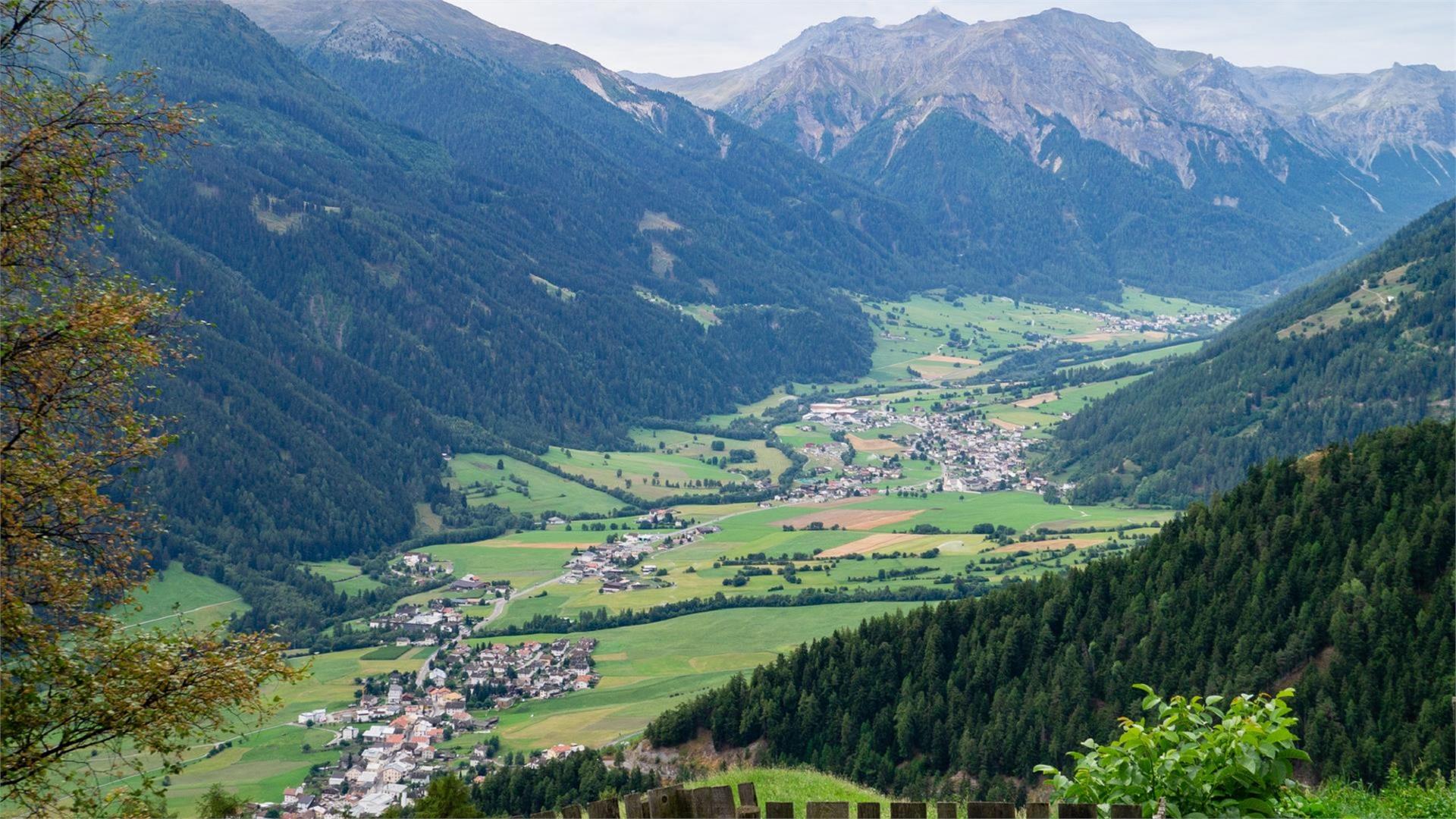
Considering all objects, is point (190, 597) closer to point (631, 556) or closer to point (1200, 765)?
point (631, 556)

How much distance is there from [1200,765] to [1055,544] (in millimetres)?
138689

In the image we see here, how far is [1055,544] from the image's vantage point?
149 metres

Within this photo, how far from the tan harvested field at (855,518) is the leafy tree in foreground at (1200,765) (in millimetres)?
152822

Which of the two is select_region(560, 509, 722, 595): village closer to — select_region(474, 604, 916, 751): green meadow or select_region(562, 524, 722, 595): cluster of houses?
select_region(562, 524, 722, 595): cluster of houses

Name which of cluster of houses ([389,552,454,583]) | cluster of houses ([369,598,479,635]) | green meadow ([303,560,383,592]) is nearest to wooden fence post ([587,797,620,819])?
cluster of houses ([369,598,479,635])

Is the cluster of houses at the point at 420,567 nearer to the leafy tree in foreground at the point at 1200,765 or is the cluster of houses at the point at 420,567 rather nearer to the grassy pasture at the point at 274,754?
the grassy pasture at the point at 274,754

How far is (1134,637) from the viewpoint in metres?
73.8

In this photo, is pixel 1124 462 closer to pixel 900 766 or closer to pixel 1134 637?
pixel 1134 637

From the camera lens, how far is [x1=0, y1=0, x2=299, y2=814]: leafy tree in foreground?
18547mm

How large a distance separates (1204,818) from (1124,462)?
192904 millimetres

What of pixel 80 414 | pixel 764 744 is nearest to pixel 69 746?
pixel 80 414

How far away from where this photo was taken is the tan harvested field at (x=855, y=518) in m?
171

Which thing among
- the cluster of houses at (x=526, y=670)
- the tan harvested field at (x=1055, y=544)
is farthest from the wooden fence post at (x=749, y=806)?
the tan harvested field at (x=1055, y=544)

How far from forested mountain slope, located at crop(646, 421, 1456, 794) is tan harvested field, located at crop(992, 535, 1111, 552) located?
211 feet
